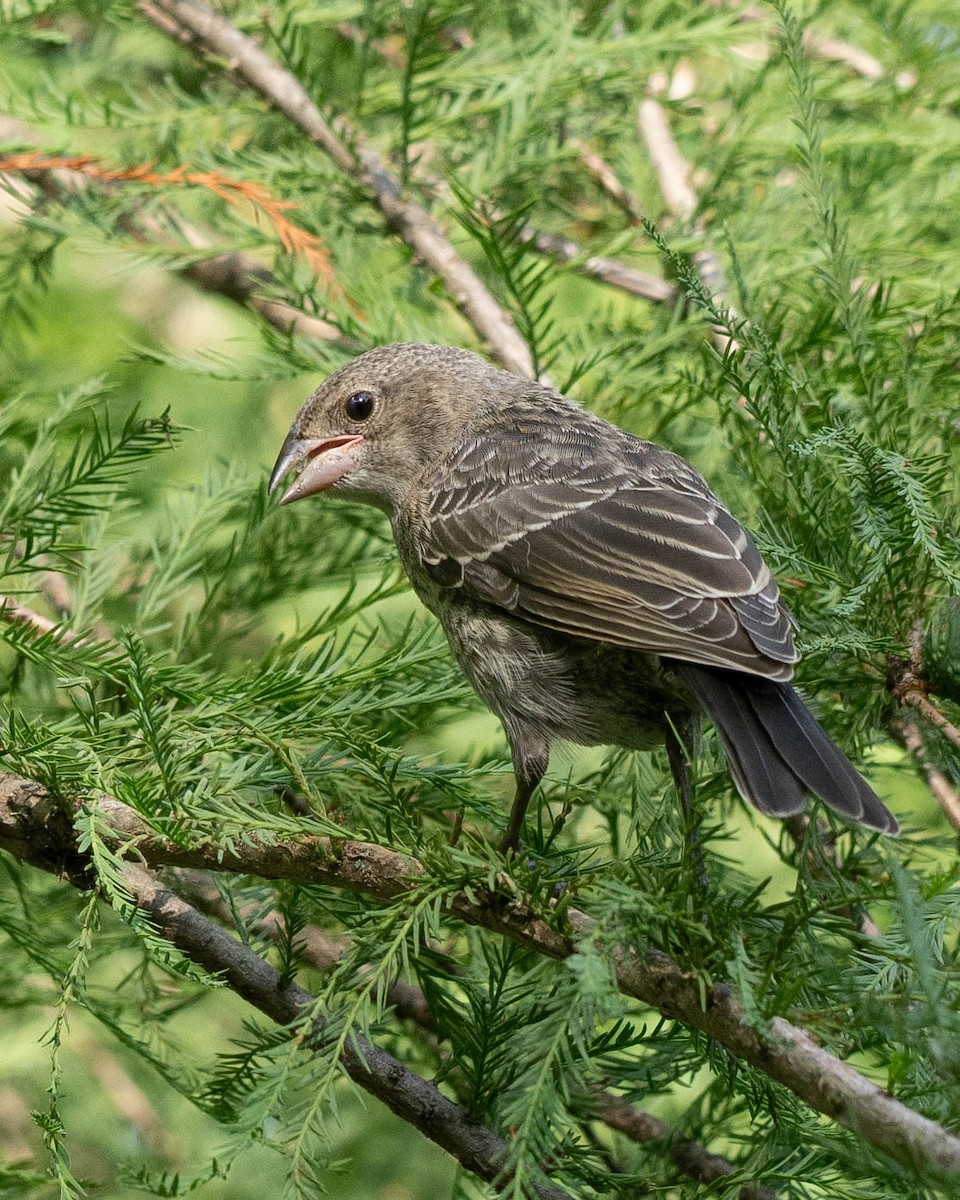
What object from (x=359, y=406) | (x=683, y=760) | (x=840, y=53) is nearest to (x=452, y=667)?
(x=683, y=760)

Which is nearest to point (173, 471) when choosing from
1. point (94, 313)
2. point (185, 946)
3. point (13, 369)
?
point (13, 369)

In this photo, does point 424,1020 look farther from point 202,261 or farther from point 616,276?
point 616,276

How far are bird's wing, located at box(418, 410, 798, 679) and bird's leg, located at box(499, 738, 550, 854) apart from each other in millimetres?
294

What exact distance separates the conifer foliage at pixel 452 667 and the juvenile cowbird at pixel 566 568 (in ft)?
0.40

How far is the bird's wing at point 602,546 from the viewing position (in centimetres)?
265

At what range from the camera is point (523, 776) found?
2945 mm

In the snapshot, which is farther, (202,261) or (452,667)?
(202,261)

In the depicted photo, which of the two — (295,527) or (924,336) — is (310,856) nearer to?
(295,527)

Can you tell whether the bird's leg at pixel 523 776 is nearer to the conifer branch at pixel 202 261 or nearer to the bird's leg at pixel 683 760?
the bird's leg at pixel 683 760

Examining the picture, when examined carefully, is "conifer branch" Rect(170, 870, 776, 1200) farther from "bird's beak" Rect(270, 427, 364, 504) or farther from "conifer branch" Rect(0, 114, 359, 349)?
"conifer branch" Rect(0, 114, 359, 349)

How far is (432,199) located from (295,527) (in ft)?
4.13

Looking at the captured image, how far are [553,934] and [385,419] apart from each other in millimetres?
1956

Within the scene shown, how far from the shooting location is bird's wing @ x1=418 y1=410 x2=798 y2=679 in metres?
2.65

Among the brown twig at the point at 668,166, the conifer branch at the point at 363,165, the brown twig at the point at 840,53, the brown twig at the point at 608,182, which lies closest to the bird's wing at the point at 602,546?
the conifer branch at the point at 363,165
